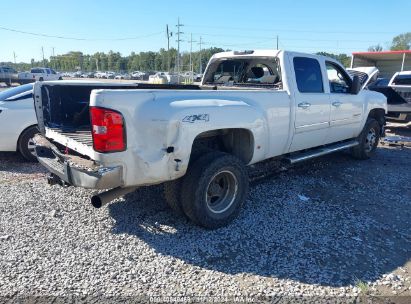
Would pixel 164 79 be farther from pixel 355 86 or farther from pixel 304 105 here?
pixel 304 105

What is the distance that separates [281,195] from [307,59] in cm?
211

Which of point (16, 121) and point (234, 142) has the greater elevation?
point (234, 142)

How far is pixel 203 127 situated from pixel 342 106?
3.42m

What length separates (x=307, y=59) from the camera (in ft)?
18.3

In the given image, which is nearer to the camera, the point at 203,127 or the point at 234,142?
the point at 203,127

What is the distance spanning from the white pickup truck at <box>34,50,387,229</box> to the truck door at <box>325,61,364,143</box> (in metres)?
0.02

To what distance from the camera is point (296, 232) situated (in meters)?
4.16

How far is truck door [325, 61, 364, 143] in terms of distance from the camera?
6043mm

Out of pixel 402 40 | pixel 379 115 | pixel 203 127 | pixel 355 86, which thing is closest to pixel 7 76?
pixel 379 115

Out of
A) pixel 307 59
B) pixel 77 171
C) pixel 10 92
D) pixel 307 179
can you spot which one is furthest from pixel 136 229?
pixel 10 92

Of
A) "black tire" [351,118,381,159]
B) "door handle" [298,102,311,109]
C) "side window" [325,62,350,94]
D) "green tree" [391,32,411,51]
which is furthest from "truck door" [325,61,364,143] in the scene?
"green tree" [391,32,411,51]

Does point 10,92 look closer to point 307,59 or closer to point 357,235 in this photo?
point 307,59

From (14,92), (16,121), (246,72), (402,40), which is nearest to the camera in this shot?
(246,72)

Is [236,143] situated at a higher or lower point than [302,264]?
higher
